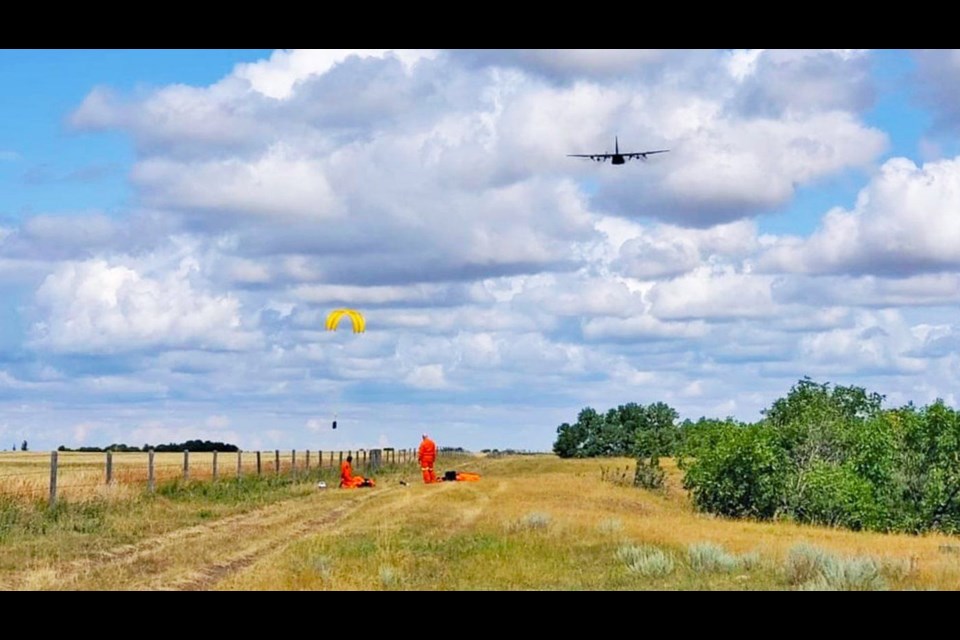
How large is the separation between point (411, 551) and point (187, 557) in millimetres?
3475

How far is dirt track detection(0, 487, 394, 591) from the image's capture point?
1470cm

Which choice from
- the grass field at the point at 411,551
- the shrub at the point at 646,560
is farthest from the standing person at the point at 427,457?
the shrub at the point at 646,560

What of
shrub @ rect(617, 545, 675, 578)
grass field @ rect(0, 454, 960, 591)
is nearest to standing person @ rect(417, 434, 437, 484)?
grass field @ rect(0, 454, 960, 591)

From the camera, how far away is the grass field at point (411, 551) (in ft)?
48.9

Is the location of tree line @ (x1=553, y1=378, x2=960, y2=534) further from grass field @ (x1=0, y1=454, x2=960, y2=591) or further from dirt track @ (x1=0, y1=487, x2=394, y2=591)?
dirt track @ (x1=0, y1=487, x2=394, y2=591)

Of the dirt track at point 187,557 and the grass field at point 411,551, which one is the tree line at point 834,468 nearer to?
the grass field at point 411,551

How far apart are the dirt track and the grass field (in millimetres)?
30

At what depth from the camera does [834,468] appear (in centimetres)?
3788

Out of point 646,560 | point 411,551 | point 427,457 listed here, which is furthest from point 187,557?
point 427,457
